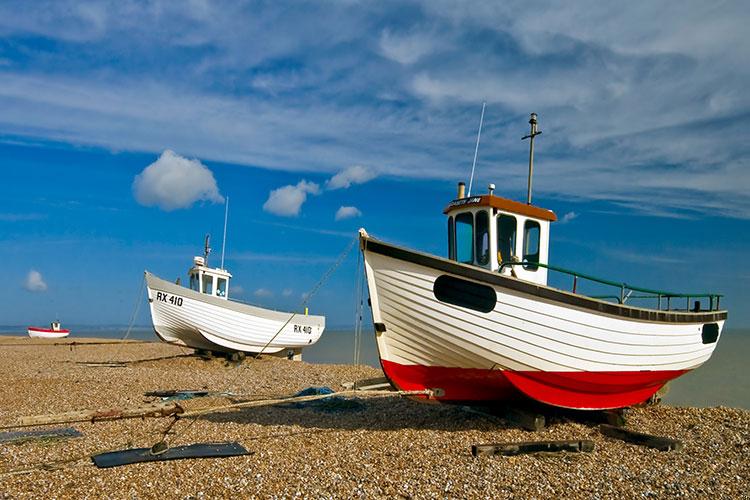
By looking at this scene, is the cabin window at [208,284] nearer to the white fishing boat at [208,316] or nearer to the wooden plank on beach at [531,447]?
the white fishing boat at [208,316]

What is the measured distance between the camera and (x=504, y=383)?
8625mm

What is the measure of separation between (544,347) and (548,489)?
265cm

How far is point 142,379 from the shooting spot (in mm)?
15695

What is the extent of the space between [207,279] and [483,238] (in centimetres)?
1438

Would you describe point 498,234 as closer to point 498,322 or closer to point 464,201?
point 464,201

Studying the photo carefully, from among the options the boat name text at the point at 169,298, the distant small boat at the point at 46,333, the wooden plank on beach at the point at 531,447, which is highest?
the boat name text at the point at 169,298

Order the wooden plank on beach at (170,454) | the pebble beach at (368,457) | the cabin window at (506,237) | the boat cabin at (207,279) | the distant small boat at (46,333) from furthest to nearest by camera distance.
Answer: the distant small boat at (46,333) < the boat cabin at (207,279) < the cabin window at (506,237) < the wooden plank on beach at (170,454) < the pebble beach at (368,457)

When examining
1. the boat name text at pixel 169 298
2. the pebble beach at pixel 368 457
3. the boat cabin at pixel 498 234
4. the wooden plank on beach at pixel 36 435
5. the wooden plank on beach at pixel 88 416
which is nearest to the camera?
the pebble beach at pixel 368 457

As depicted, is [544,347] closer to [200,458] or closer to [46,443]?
[200,458]

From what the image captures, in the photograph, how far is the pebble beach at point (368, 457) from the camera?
6.14 m

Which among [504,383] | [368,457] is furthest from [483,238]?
[368,457]

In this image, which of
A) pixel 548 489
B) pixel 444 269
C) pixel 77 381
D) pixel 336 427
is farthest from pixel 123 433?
pixel 77 381

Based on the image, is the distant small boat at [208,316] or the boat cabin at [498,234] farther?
the distant small boat at [208,316]

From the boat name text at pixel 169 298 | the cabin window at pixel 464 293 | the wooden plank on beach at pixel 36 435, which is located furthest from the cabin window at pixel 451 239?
the boat name text at pixel 169 298
